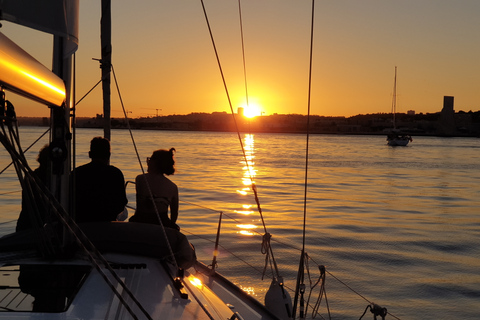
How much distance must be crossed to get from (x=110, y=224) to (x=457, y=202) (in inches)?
816

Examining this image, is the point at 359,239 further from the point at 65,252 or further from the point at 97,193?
the point at 65,252

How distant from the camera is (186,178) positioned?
101 ft

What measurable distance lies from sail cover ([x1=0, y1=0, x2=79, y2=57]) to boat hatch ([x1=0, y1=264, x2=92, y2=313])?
1345 millimetres

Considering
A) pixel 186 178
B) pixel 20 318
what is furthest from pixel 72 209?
pixel 186 178

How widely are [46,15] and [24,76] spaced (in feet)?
2.19

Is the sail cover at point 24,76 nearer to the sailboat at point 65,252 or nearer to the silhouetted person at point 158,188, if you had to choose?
the sailboat at point 65,252

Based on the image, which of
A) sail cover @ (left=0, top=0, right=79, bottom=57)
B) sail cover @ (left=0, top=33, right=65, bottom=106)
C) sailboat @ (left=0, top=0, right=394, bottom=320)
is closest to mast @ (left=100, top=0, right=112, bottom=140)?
sailboat @ (left=0, top=0, right=394, bottom=320)

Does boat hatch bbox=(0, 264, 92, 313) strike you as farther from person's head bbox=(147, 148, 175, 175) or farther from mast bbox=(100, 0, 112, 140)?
mast bbox=(100, 0, 112, 140)

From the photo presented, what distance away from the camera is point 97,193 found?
4.47 meters

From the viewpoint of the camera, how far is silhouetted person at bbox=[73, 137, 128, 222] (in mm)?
4449

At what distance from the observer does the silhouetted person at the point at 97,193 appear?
4.45 m

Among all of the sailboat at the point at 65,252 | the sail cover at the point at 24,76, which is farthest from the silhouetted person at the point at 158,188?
the sail cover at the point at 24,76

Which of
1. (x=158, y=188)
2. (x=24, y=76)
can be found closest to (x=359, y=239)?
(x=158, y=188)

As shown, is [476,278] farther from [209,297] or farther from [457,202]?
[457,202]
